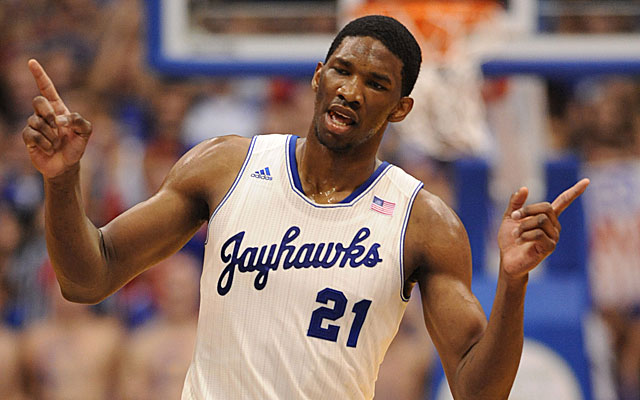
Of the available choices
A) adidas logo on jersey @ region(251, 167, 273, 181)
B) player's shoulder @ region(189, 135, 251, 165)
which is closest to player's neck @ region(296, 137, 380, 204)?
adidas logo on jersey @ region(251, 167, 273, 181)

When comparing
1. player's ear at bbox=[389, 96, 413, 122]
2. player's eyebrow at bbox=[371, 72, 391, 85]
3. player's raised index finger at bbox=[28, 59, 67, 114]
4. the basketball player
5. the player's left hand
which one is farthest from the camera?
player's ear at bbox=[389, 96, 413, 122]

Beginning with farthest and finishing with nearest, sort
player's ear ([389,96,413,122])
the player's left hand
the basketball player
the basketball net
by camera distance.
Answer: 1. the basketball net
2. player's ear ([389,96,413,122])
3. the basketball player
4. the player's left hand

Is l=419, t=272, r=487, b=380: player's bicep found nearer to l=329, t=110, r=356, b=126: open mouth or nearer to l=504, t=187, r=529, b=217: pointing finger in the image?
l=504, t=187, r=529, b=217: pointing finger

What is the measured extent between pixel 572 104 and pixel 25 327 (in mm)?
4730

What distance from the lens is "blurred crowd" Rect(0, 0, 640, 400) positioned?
673 cm

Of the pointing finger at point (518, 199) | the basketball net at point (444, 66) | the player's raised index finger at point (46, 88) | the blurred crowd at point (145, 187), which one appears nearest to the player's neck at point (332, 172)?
the pointing finger at point (518, 199)

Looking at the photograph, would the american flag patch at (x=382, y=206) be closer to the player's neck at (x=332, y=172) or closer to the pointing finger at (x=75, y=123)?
the player's neck at (x=332, y=172)

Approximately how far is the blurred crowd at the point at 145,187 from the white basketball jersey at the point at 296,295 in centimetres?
313

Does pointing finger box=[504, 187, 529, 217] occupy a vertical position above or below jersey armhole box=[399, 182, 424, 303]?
above

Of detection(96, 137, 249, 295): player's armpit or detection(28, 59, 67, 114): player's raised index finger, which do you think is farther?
detection(96, 137, 249, 295): player's armpit

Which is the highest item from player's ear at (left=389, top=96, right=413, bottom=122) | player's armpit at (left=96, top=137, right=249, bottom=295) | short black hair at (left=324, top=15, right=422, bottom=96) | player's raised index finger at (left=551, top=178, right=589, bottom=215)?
short black hair at (left=324, top=15, right=422, bottom=96)

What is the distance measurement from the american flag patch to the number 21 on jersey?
308mm

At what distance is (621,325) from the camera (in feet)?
A: 23.7

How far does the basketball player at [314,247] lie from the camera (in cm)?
288
